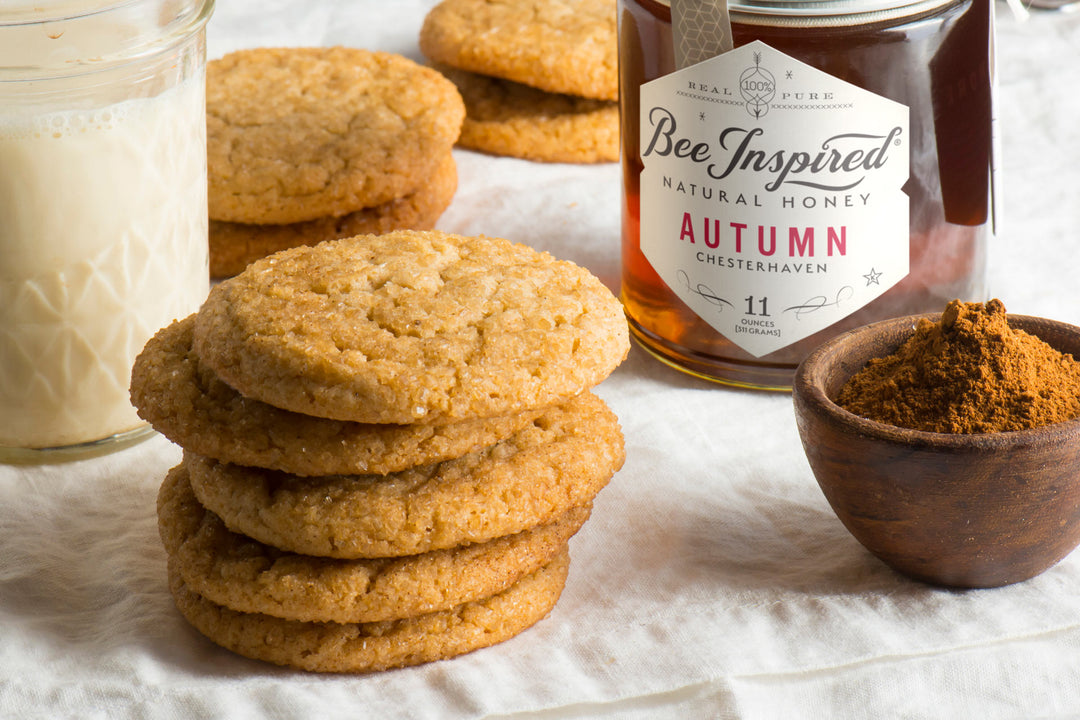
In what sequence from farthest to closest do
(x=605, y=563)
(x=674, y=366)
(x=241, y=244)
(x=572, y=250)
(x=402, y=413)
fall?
(x=572, y=250) → (x=241, y=244) → (x=674, y=366) → (x=605, y=563) → (x=402, y=413)

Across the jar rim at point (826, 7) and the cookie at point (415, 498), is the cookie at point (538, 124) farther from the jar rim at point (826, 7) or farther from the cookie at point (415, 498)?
the cookie at point (415, 498)

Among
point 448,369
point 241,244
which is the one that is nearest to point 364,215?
point 241,244

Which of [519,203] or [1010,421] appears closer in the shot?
[1010,421]

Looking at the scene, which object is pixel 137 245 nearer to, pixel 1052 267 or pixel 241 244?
pixel 241 244

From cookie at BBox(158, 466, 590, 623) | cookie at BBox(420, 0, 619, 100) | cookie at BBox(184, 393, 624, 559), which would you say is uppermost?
cookie at BBox(420, 0, 619, 100)

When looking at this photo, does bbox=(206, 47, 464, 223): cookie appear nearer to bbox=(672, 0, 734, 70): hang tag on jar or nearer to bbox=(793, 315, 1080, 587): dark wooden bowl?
bbox=(672, 0, 734, 70): hang tag on jar

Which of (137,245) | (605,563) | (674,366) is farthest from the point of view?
(674,366)

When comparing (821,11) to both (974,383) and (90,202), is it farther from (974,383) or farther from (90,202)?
(90,202)

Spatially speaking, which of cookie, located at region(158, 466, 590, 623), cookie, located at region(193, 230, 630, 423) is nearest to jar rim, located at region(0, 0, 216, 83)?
cookie, located at region(193, 230, 630, 423)
